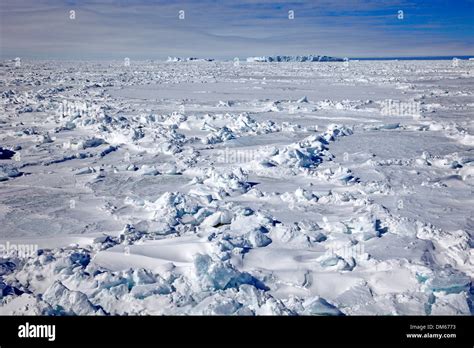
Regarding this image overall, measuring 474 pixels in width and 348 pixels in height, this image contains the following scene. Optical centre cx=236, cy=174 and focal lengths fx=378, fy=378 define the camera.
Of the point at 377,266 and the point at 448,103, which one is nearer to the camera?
the point at 377,266

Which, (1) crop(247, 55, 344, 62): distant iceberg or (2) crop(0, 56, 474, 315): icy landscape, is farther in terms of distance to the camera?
(1) crop(247, 55, 344, 62): distant iceberg

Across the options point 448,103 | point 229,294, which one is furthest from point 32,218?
point 448,103

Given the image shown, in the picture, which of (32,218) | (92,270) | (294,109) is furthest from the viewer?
(294,109)

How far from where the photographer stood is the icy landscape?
10.2 feet

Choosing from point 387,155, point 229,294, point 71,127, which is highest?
point 71,127

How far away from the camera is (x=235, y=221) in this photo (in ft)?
14.7

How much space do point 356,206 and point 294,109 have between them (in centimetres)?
872

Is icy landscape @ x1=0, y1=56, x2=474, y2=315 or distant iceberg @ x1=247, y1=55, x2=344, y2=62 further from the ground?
distant iceberg @ x1=247, y1=55, x2=344, y2=62

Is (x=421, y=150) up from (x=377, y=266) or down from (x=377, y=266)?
up

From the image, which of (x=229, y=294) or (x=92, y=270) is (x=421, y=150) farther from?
(x=92, y=270)

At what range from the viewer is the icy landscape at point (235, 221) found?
311cm

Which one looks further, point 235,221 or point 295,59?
point 295,59

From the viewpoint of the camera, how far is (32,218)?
477 centimetres
